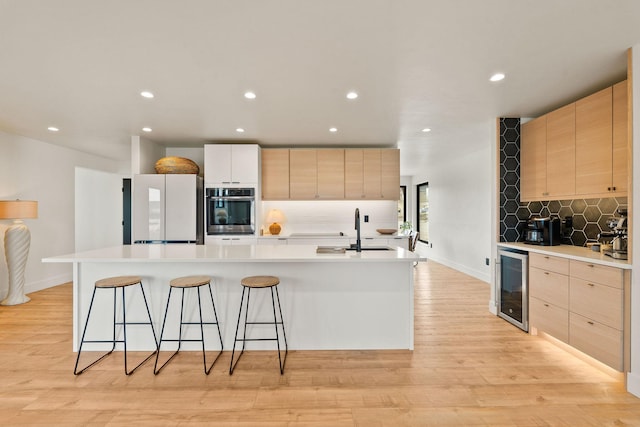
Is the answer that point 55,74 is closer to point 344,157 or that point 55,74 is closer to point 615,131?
point 344,157

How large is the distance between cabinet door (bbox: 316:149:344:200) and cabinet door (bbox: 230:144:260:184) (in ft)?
3.42

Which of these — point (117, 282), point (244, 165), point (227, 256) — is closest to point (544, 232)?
point (227, 256)

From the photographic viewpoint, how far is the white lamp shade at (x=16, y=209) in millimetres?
3941

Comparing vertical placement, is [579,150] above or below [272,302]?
above

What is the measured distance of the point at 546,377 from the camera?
237 cm

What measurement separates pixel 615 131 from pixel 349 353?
2957 mm

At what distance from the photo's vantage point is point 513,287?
3416mm

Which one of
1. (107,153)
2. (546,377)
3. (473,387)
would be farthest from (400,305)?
(107,153)

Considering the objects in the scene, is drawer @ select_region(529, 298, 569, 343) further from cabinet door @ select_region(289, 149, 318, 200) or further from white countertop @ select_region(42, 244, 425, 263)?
cabinet door @ select_region(289, 149, 318, 200)

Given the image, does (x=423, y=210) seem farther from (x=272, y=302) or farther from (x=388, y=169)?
(x=272, y=302)

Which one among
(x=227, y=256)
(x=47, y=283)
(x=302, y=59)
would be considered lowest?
(x=47, y=283)

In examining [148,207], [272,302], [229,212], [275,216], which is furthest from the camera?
[275,216]

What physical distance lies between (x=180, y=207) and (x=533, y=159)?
186 inches

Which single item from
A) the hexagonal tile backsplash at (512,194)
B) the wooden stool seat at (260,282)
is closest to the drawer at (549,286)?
the hexagonal tile backsplash at (512,194)
